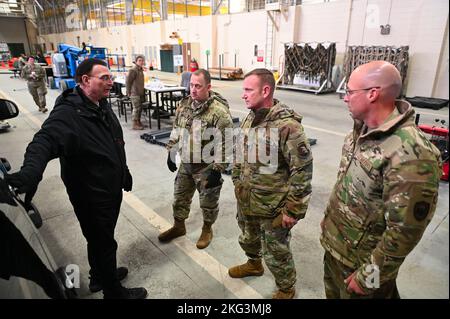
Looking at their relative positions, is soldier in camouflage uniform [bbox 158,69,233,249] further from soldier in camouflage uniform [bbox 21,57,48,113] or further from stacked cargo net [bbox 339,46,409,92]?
stacked cargo net [bbox 339,46,409,92]

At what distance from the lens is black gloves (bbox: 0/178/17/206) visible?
1417 millimetres

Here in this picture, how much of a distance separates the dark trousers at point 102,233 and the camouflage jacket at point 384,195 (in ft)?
5.11

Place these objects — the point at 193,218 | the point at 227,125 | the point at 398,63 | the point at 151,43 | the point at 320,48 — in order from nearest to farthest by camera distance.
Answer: the point at 227,125, the point at 193,218, the point at 398,63, the point at 320,48, the point at 151,43

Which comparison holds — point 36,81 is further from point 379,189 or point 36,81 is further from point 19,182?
point 379,189

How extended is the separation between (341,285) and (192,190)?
1.82 meters

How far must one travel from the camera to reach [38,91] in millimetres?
10047

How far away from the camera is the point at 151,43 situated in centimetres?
2389

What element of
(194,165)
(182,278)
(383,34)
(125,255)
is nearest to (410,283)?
(182,278)

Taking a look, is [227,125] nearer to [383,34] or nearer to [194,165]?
[194,165]

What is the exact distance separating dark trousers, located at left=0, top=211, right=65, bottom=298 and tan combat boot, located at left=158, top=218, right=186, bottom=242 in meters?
1.96

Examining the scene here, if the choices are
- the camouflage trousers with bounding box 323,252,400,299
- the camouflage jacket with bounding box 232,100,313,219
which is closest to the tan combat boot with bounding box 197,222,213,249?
the camouflage jacket with bounding box 232,100,313,219
